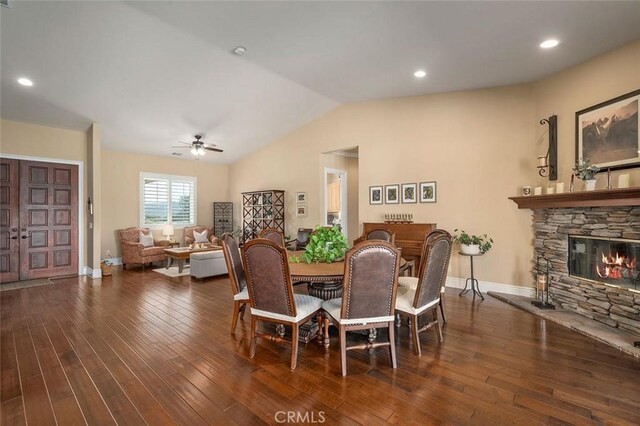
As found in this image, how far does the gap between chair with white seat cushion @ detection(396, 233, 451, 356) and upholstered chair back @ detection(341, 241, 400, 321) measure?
1.05ft

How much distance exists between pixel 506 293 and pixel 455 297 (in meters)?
0.86

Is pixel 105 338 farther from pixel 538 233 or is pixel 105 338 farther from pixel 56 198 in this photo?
pixel 538 233

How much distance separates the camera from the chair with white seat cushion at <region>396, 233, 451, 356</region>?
2625 millimetres

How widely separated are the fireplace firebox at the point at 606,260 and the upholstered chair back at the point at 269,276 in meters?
3.70

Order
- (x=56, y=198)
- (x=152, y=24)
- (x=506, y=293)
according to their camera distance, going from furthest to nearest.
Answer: (x=56, y=198), (x=506, y=293), (x=152, y=24)

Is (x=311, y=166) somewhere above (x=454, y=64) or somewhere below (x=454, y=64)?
below

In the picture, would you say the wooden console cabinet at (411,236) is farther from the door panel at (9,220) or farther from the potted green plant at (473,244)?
the door panel at (9,220)

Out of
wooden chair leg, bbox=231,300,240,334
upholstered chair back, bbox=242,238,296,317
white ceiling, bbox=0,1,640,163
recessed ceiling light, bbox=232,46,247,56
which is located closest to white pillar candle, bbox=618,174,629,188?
white ceiling, bbox=0,1,640,163

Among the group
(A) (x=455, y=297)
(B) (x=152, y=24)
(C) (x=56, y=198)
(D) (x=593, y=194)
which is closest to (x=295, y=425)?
(A) (x=455, y=297)

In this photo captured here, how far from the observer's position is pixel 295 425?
6.00ft

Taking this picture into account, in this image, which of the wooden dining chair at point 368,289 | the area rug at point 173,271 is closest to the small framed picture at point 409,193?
the wooden dining chair at point 368,289

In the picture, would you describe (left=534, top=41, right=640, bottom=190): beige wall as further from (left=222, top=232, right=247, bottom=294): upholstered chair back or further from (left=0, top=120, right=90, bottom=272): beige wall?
(left=0, top=120, right=90, bottom=272): beige wall

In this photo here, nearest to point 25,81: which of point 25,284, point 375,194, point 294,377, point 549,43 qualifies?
point 25,284

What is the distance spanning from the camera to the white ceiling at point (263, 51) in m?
3.06
